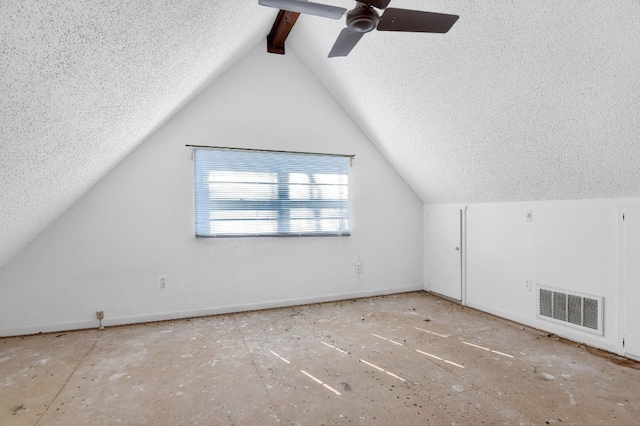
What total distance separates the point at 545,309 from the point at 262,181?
3.23 m

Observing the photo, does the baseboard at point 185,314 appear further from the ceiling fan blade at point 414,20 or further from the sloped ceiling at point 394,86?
the ceiling fan blade at point 414,20

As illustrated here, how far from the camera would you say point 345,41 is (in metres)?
2.17

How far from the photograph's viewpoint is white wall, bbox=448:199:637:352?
104 inches

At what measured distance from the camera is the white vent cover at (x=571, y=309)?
8.95ft

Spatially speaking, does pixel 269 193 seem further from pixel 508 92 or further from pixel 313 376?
pixel 508 92

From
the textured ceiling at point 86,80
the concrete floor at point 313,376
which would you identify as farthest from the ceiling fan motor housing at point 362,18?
the concrete floor at point 313,376

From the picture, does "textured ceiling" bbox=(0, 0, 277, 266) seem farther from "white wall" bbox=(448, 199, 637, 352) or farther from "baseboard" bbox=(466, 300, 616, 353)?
"baseboard" bbox=(466, 300, 616, 353)

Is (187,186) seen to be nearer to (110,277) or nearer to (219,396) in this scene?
(110,277)

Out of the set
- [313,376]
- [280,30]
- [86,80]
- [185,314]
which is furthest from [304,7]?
[185,314]

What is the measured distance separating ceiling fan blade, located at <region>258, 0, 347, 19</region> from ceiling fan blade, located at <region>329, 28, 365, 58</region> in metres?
0.17

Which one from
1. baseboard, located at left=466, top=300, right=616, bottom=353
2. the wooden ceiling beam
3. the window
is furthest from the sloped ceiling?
baseboard, located at left=466, top=300, right=616, bottom=353

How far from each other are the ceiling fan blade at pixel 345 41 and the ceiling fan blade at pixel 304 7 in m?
0.17

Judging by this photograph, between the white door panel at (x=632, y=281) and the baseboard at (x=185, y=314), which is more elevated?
the white door panel at (x=632, y=281)

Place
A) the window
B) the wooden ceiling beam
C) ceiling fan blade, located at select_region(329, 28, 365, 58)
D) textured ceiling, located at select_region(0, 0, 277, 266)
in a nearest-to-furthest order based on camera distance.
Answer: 1. textured ceiling, located at select_region(0, 0, 277, 266)
2. ceiling fan blade, located at select_region(329, 28, 365, 58)
3. the wooden ceiling beam
4. the window
